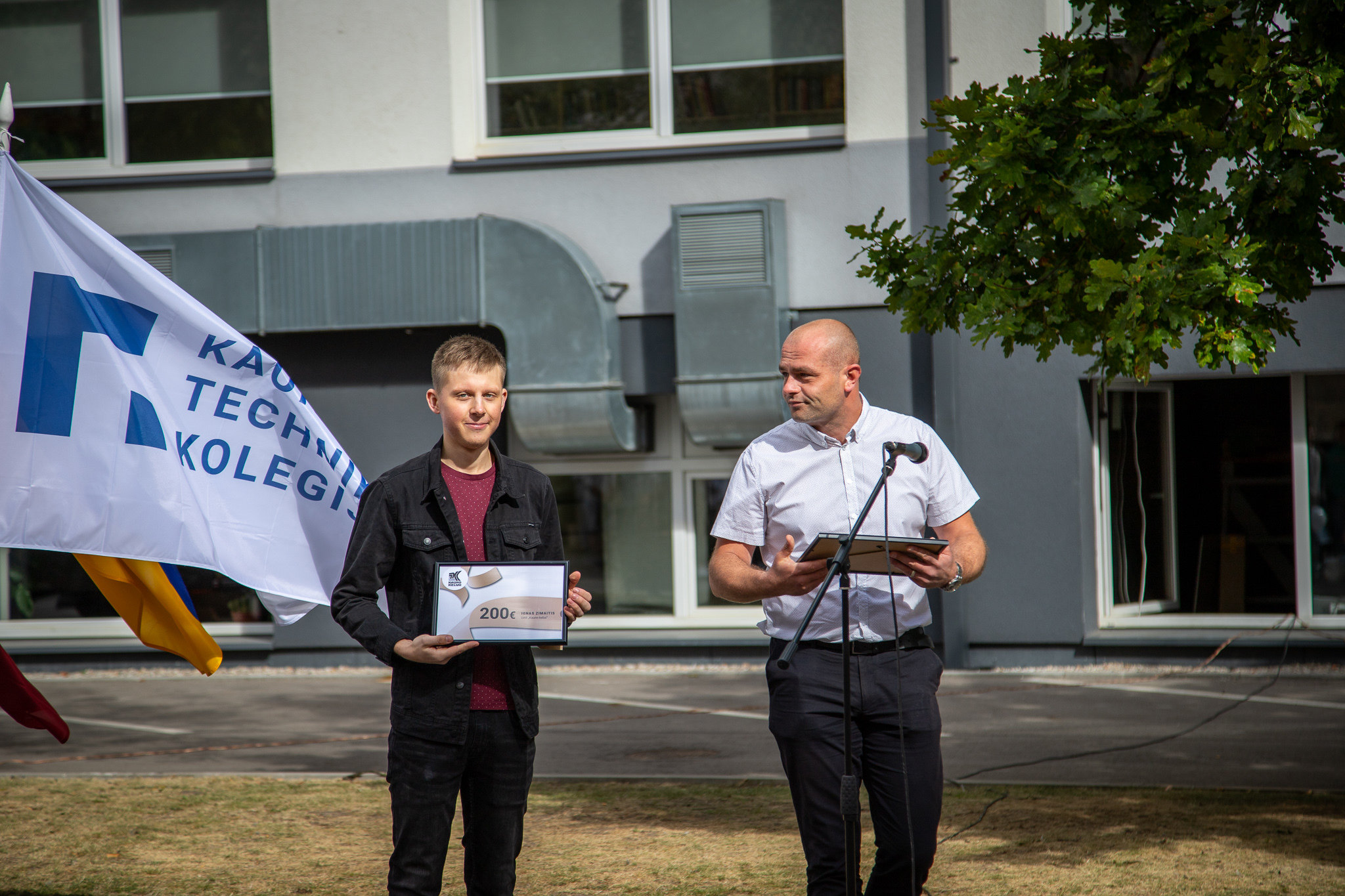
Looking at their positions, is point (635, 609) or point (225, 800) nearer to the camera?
point (225, 800)

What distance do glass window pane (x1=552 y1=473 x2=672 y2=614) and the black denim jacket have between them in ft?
27.9

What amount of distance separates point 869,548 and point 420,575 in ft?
4.31

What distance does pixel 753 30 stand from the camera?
12.3m

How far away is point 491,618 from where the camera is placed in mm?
3809

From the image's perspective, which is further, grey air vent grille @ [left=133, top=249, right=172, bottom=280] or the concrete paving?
grey air vent grille @ [left=133, top=249, right=172, bottom=280]

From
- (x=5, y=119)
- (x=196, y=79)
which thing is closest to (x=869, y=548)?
(x=5, y=119)

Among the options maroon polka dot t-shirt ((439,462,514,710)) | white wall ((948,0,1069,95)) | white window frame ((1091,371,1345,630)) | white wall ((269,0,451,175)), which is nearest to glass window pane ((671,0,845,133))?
white wall ((948,0,1069,95))

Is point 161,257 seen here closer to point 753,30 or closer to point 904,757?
point 753,30

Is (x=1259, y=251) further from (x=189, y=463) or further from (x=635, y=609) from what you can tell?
(x=635, y=609)

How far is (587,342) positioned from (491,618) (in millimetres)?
8209

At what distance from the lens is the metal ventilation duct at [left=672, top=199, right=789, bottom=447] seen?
11586 millimetres

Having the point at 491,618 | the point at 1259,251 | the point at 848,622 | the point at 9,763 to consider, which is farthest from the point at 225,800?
the point at 1259,251

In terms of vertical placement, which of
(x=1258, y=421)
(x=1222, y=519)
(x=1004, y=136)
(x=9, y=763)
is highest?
(x=1004, y=136)

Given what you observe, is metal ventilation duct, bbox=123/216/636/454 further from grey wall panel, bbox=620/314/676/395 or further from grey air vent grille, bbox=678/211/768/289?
grey air vent grille, bbox=678/211/768/289
